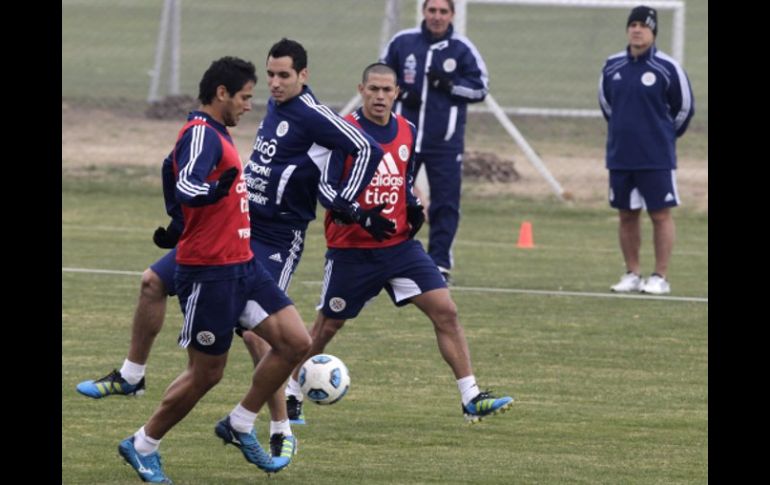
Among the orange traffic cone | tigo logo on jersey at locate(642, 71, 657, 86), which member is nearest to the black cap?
tigo logo on jersey at locate(642, 71, 657, 86)

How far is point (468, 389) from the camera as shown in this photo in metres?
9.34

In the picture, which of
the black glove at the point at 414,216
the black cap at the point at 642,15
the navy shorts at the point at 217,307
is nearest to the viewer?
the navy shorts at the point at 217,307

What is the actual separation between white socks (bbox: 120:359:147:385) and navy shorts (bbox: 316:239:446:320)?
1.21 meters

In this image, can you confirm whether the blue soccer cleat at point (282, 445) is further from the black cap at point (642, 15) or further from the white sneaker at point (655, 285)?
the black cap at point (642, 15)

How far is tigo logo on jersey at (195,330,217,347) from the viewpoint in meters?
7.82

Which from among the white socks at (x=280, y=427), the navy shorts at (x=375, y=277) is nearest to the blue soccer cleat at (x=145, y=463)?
the white socks at (x=280, y=427)

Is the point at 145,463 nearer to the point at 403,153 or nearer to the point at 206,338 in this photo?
the point at 206,338

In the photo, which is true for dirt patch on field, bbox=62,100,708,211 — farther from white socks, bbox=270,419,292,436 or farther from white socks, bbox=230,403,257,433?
white socks, bbox=230,403,257,433

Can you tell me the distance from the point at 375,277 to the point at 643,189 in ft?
19.8

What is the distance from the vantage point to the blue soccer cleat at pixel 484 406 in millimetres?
9008

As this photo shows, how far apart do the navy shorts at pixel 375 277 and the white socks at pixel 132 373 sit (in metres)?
1.21

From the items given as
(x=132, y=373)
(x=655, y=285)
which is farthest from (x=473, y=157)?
(x=132, y=373)

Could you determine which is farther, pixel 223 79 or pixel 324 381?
pixel 324 381
